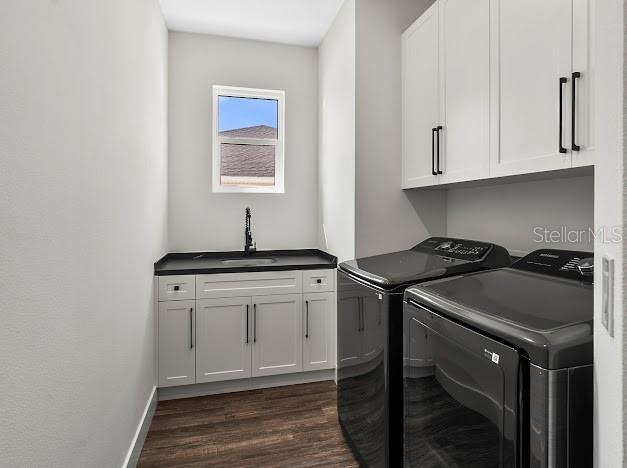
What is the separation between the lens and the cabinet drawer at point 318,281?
2.83m

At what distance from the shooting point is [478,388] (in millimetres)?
1041

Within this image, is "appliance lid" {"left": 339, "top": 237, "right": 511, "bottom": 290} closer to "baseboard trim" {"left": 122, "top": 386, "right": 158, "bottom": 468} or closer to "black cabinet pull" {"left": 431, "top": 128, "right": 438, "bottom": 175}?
"black cabinet pull" {"left": 431, "top": 128, "right": 438, "bottom": 175}

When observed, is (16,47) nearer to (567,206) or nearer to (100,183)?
(100,183)

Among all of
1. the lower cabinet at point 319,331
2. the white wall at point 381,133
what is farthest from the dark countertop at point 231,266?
the white wall at point 381,133

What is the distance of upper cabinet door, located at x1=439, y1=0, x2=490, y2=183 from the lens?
171 cm

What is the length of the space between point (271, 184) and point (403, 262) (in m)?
1.77

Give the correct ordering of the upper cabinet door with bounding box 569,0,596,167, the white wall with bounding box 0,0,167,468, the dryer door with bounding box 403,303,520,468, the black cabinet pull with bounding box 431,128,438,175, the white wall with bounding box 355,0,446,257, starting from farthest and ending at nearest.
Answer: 1. the white wall with bounding box 355,0,446,257
2. the black cabinet pull with bounding box 431,128,438,175
3. the upper cabinet door with bounding box 569,0,596,167
4. the dryer door with bounding box 403,303,520,468
5. the white wall with bounding box 0,0,167,468

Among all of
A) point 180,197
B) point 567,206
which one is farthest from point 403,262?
point 180,197

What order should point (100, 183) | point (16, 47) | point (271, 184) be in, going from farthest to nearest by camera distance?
point (271, 184) < point (100, 183) < point (16, 47)

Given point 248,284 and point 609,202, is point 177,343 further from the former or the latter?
point 609,202

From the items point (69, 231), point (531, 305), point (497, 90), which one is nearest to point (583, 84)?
point (497, 90)

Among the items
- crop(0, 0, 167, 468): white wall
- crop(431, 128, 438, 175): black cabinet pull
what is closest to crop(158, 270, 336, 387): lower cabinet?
crop(0, 0, 167, 468): white wall

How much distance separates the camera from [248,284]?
272cm

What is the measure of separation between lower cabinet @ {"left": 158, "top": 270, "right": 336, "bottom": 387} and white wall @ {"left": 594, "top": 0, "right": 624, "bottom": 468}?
217cm
